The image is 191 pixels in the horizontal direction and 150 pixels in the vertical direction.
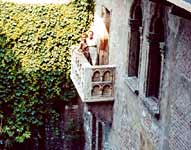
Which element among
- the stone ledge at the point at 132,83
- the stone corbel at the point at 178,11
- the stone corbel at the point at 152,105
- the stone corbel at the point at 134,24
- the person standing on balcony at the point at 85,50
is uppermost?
the stone corbel at the point at 178,11

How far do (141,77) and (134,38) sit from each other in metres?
1.20

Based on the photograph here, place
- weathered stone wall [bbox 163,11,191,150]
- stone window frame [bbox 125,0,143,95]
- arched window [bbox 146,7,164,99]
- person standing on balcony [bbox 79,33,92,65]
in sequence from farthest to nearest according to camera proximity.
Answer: person standing on balcony [bbox 79,33,92,65] → stone window frame [bbox 125,0,143,95] → arched window [bbox 146,7,164,99] → weathered stone wall [bbox 163,11,191,150]

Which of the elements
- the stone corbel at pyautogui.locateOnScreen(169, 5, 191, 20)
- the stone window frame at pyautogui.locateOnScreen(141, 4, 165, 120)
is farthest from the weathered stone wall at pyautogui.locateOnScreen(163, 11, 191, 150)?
the stone corbel at pyautogui.locateOnScreen(169, 5, 191, 20)

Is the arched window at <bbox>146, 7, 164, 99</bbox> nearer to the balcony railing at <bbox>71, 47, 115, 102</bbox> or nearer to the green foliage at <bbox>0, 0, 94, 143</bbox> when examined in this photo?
the balcony railing at <bbox>71, 47, 115, 102</bbox>

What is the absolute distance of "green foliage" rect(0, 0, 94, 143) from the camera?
14.6m

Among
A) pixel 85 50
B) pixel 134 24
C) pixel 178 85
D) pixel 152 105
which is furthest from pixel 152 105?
pixel 85 50

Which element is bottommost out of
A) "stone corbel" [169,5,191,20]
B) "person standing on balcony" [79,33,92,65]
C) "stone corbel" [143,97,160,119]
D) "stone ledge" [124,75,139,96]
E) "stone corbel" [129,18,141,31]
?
"stone corbel" [143,97,160,119]

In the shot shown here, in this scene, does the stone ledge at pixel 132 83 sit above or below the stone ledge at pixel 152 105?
above

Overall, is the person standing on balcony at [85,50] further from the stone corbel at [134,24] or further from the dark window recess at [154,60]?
the dark window recess at [154,60]

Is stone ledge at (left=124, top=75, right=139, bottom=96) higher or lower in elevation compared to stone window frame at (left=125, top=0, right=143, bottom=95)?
lower

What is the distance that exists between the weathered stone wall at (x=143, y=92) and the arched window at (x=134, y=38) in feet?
0.59

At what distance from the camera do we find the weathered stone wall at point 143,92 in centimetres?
734

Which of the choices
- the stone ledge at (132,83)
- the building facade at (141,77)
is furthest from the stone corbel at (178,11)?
the stone ledge at (132,83)

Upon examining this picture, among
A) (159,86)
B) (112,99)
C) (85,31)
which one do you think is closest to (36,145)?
(85,31)
